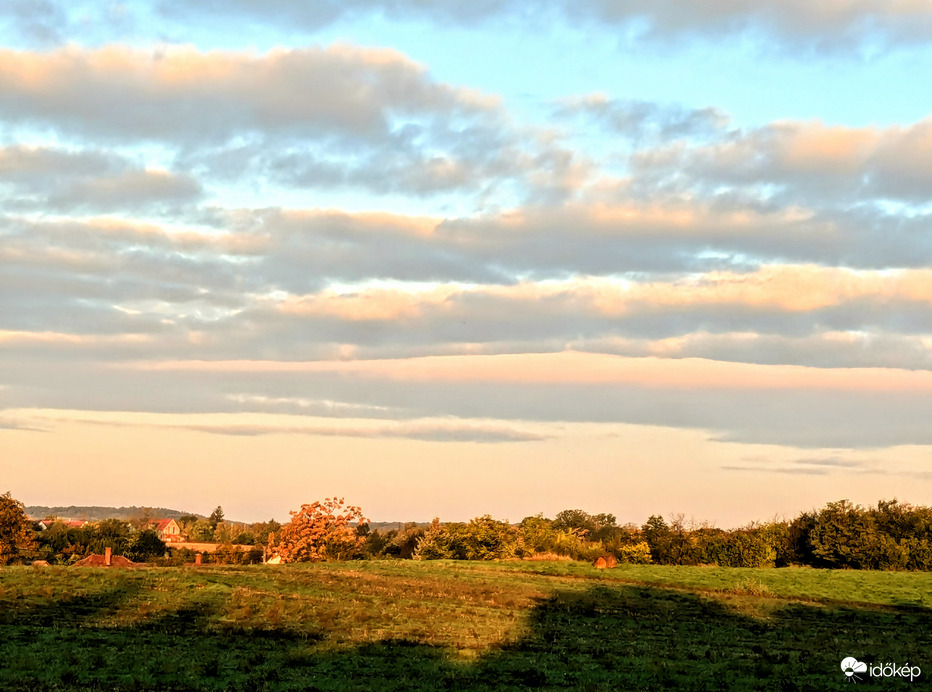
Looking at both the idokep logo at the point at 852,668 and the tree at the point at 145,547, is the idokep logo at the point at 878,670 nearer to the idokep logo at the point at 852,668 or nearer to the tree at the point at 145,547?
the idokep logo at the point at 852,668

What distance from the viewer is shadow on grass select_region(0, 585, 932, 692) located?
22.8m

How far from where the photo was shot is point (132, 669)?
23266mm

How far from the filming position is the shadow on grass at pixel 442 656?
22.8 meters

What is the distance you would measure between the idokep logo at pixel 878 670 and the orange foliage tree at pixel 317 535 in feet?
210

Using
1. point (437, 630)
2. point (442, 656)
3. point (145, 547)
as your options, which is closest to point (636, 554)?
point (437, 630)

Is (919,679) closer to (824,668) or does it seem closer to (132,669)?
(824,668)

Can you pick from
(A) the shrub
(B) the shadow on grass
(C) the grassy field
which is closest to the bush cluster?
(A) the shrub

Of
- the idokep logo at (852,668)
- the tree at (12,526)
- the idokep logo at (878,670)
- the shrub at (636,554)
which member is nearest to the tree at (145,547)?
the tree at (12,526)

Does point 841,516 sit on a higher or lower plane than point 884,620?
higher

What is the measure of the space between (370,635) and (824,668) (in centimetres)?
1454

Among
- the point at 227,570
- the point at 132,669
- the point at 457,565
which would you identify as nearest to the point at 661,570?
the point at 457,565

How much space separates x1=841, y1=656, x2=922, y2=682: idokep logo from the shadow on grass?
0.36 meters

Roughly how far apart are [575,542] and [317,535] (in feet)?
80.5

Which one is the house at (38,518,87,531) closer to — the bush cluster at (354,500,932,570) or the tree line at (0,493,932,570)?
the tree line at (0,493,932,570)
